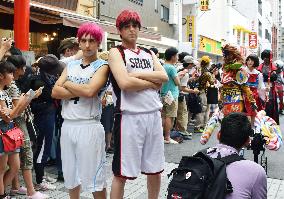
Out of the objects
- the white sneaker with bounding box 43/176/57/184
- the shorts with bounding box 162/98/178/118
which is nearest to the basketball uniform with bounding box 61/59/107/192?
the white sneaker with bounding box 43/176/57/184

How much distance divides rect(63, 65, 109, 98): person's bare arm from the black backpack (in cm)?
125

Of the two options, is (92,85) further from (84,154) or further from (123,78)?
(84,154)

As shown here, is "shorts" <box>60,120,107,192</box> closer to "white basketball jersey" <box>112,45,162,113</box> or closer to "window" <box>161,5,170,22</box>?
"white basketball jersey" <box>112,45,162,113</box>

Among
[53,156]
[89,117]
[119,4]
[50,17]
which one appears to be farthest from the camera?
[119,4]

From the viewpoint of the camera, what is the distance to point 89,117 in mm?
3670

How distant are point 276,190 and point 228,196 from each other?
3302mm

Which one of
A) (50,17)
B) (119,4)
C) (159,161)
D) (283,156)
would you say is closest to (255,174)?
(159,161)

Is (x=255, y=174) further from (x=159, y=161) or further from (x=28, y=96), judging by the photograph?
(x=28, y=96)

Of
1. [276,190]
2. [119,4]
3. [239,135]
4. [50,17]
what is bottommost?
[276,190]

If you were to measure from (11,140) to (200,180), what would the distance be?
2.66 meters

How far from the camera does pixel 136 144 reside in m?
3.62

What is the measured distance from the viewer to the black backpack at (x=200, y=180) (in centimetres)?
246

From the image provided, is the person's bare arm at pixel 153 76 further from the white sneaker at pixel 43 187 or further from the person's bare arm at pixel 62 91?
the white sneaker at pixel 43 187

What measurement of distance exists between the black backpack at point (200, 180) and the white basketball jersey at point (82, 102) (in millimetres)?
1327
